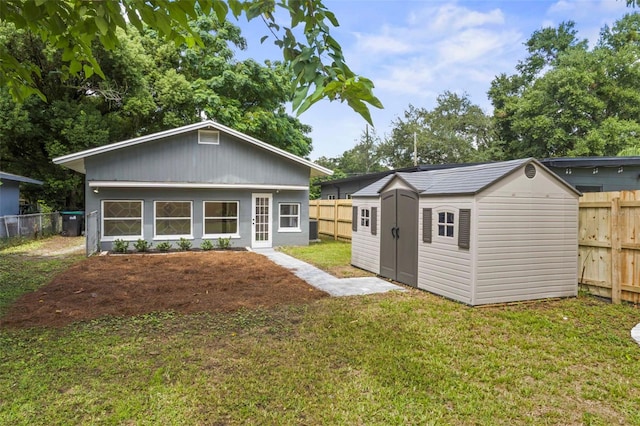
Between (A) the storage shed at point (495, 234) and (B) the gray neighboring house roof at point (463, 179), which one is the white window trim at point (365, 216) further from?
(A) the storage shed at point (495, 234)

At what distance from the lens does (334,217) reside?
16.2m

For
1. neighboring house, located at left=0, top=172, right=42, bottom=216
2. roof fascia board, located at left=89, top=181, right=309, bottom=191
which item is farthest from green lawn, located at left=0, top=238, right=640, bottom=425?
neighboring house, located at left=0, top=172, right=42, bottom=216

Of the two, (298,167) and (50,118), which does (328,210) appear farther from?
(50,118)

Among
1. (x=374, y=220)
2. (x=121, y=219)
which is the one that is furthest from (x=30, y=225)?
(x=374, y=220)

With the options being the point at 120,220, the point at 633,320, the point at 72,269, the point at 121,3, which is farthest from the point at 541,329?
the point at 120,220

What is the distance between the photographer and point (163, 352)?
3.95 meters

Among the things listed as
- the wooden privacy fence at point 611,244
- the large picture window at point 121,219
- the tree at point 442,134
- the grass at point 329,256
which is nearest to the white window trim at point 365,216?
the grass at point 329,256

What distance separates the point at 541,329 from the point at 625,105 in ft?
84.9

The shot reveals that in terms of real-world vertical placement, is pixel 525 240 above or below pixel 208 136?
below

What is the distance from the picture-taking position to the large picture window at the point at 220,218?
13.0m

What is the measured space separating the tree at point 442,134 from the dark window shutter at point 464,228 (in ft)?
90.8

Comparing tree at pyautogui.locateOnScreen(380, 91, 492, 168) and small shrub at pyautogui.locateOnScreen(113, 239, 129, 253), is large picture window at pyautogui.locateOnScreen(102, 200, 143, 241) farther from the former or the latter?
tree at pyautogui.locateOnScreen(380, 91, 492, 168)

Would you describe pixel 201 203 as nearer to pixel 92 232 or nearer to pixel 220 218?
pixel 220 218

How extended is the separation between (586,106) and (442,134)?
13.2m
